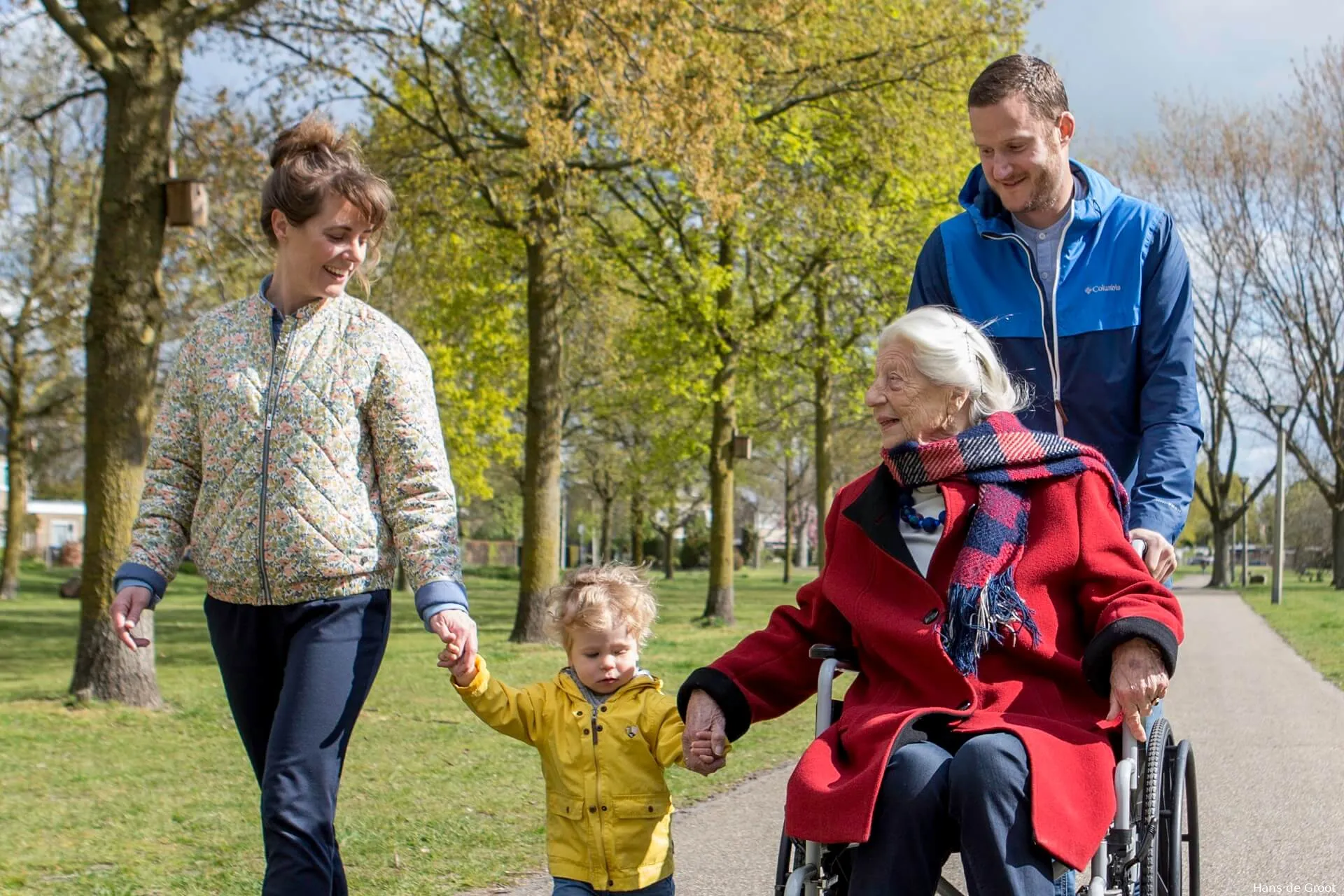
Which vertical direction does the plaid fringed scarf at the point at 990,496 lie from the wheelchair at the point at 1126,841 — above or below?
above

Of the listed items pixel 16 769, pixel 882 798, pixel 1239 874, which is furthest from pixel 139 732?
pixel 882 798

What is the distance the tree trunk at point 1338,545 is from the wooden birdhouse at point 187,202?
33656 mm

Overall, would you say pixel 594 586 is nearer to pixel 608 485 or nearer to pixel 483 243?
pixel 483 243

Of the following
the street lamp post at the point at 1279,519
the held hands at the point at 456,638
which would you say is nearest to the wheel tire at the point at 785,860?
the held hands at the point at 456,638

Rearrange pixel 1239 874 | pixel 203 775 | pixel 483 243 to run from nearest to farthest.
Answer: pixel 1239 874 < pixel 203 775 < pixel 483 243

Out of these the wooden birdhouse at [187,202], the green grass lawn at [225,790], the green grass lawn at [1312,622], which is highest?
the wooden birdhouse at [187,202]

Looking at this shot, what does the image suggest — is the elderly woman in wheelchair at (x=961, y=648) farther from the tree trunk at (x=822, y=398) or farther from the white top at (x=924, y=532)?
the tree trunk at (x=822, y=398)

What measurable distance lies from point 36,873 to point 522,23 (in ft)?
27.6

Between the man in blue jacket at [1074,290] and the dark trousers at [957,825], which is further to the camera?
the man in blue jacket at [1074,290]


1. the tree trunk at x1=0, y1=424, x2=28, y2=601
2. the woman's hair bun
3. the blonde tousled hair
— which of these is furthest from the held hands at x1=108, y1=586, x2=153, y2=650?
the tree trunk at x1=0, y1=424, x2=28, y2=601

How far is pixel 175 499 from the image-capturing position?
3209 millimetres

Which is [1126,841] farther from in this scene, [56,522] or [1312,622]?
[56,522]

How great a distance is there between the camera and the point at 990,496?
2760 millimetres

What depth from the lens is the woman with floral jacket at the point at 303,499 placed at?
2.99 m
